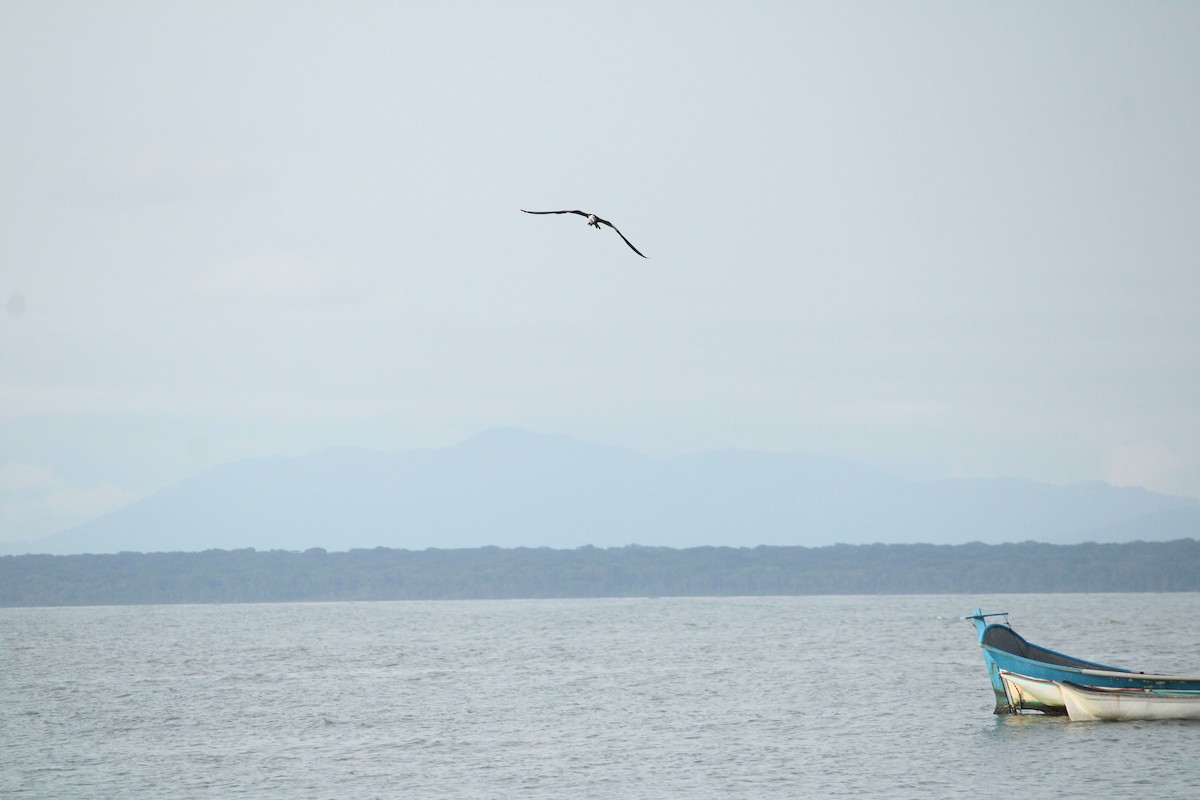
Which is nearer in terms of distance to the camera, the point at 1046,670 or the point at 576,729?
the point at 1046,670

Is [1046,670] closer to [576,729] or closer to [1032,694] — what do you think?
[1032,694]

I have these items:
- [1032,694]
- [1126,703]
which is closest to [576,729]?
[1032,694]

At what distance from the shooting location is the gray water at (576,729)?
4509 cm

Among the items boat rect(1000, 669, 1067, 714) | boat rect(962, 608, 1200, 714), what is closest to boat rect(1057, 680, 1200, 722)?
boat rect(962, 608, 1200, 714)

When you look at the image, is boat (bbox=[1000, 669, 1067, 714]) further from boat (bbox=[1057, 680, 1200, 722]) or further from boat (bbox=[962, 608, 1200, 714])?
boat (bbox=[1057, 680, 1200, 722])

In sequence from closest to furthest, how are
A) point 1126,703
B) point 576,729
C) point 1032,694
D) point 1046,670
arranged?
1. point 1126,703
2. point 1046,670
3. point 1032,694
4. point 576,729

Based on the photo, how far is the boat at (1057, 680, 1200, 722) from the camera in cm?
5247

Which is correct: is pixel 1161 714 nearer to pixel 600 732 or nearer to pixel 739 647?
pixel 600 732

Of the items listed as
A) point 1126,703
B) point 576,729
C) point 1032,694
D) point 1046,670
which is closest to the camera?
point 1126,703

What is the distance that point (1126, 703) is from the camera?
175ft

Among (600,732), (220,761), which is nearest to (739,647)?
(600,732)

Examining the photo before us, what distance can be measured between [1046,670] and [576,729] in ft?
66.9

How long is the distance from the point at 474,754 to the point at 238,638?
12630cm

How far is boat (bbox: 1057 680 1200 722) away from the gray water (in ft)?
1.66
